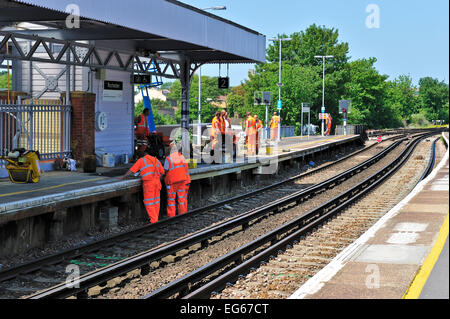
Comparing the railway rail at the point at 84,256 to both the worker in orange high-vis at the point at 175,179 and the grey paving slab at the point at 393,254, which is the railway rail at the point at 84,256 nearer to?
the worker in orange high-vis at the point at 175,179

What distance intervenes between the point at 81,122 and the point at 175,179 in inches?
158

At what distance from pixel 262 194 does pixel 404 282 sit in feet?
44.3

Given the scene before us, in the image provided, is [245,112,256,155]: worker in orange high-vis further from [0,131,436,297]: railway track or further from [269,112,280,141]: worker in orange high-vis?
[0,131,436,297]: railway track

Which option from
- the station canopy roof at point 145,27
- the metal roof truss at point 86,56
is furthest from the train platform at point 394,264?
the metal roof truss at point 86,56

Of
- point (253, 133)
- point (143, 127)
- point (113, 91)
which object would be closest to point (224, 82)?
point (253, 133)

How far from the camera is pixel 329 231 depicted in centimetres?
1387

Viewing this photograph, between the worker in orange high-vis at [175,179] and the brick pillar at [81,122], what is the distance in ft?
11.8

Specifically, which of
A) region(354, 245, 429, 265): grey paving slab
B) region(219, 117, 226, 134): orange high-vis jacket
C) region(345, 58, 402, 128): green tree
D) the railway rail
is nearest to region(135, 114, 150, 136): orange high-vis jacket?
region(219, 117, 226, 134): orange high-vis jacket

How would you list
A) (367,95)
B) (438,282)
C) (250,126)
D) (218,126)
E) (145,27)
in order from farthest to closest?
(367,95) → (250,126) → (218,126) → (145,27) → (438,282)

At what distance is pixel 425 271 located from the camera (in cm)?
684

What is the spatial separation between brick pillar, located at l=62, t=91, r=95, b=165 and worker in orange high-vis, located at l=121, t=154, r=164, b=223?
12.5 ft

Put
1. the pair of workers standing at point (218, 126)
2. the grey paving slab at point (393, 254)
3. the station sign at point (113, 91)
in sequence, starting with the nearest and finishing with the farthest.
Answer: the grey paving slab at point (393, 254) < the station sign at point (113, 91) < the pair of workers standing at point (218, 126)

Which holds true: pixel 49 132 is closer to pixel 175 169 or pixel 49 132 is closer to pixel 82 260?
pixel 175 169

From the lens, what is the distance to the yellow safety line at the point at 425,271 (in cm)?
618
